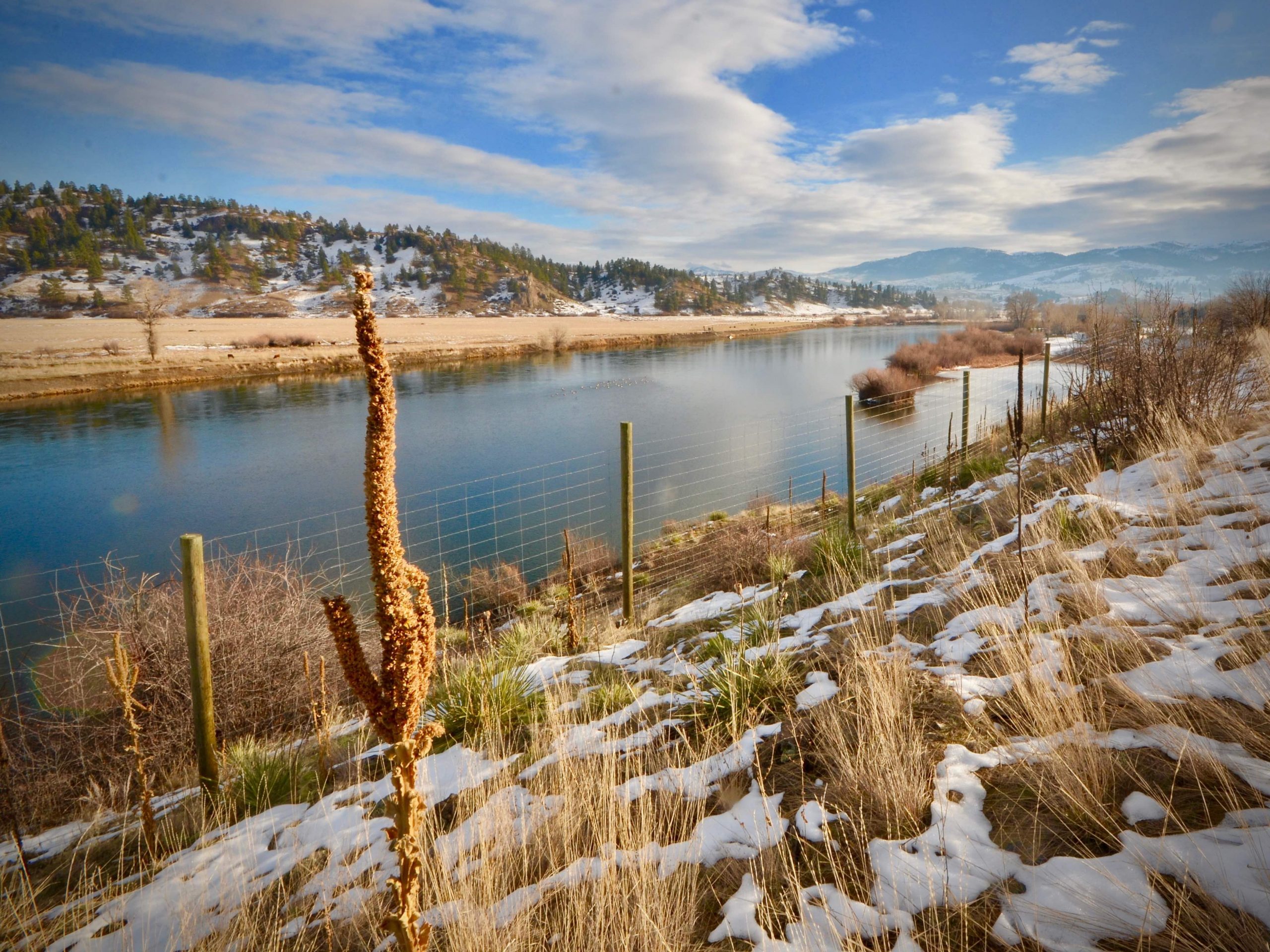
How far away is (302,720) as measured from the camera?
208 inches

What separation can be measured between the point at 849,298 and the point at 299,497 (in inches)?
7360

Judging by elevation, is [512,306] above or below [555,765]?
above

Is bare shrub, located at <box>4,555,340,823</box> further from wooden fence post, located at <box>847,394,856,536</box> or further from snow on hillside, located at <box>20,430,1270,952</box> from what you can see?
wooden fence post, located at <box>847,394,856,536</box>

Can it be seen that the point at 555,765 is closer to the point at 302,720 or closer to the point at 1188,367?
the point at 302,720

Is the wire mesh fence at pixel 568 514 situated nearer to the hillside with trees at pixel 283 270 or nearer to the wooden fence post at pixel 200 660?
the wooden fence post at pixel 200 660

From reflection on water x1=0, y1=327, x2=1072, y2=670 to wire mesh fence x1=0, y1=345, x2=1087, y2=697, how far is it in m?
0.11

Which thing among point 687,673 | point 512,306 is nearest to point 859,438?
point 687,673

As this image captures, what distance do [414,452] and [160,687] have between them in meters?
14.7

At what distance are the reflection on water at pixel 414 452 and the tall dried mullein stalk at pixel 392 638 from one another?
18.2 feet

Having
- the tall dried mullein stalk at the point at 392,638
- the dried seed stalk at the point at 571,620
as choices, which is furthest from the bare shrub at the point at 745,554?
the tall dried mullein stalk at the point at 392,638

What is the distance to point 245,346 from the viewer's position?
45250mm

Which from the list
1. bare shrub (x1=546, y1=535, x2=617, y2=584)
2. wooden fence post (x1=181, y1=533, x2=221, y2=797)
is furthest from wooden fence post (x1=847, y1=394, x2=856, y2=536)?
wooden fence post (x1=181, y1=533, x2=221, y2=797)

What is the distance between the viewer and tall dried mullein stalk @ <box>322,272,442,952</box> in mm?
1323

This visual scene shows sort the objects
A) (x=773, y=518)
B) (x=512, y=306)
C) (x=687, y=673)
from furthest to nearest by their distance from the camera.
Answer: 1. (x=512, y=306)
2. (x=773, y=518)
3. (x=687, y=673)
